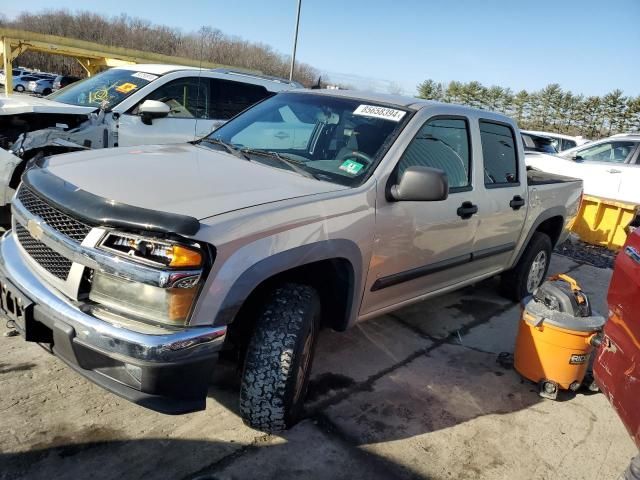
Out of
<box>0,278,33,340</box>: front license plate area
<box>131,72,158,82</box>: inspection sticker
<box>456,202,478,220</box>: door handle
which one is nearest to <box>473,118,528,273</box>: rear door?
<box>456,202,478,220</box>: door handle

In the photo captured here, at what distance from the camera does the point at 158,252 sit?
2098mm

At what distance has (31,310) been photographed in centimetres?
230

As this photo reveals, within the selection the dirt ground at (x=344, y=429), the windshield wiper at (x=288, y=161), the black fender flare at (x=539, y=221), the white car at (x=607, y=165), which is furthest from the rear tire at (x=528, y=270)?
the white car at (x=607, y=165)

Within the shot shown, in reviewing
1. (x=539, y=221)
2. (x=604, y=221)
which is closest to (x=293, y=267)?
(x=539, y=221)

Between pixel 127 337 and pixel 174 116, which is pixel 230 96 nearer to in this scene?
pixel 174 116

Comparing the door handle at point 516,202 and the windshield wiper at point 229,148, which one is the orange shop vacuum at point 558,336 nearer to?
the door handle at point 516,202

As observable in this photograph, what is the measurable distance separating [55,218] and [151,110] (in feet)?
11.6

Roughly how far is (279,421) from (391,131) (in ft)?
6.02

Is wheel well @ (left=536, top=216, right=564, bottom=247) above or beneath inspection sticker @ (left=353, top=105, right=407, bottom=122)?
beneath

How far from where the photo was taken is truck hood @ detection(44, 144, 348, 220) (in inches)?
90.6

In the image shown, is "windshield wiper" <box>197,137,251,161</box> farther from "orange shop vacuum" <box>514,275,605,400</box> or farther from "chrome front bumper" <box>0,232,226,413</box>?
"orange shop vacuum" <box>514,275,605,400</box>

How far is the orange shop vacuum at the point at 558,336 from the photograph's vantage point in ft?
10.7

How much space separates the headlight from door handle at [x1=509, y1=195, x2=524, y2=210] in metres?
2.98

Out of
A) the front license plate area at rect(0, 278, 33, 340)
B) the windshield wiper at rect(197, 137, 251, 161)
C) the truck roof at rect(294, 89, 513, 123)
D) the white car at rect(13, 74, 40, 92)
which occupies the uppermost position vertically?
the truck roof at rect(294, 89, 513, 123)
